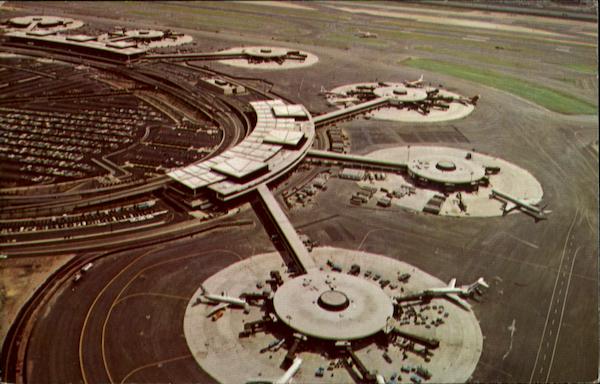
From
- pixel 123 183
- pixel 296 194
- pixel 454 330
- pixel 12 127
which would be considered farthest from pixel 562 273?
pixel 12 127

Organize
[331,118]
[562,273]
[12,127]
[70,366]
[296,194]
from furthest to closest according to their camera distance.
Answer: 1. [331,118]
2. [12,127]
3. [296,194]
4. [562,273]
5. [70,366]

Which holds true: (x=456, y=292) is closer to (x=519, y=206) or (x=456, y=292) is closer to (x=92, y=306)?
(x=519, y=206)

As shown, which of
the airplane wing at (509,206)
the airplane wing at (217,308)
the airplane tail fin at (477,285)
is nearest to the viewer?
the airplane wing at (217,308)

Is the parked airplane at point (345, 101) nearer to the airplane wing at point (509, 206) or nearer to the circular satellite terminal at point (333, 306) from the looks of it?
the airplane wing at point (509, 206)

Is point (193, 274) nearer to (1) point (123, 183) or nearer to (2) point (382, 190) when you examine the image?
(1) point (123, 183)

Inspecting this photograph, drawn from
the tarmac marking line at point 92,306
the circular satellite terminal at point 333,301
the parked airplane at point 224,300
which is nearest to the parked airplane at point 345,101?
the tarmac marking line at point 92,306

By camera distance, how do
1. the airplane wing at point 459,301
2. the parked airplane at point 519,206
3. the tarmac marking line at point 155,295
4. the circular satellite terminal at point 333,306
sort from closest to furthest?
the circular satellite terminal at point 333,306, the tarmac marking line at point 155,295, the airplane wing at point 459,301, the parked airplane at point 519,206
